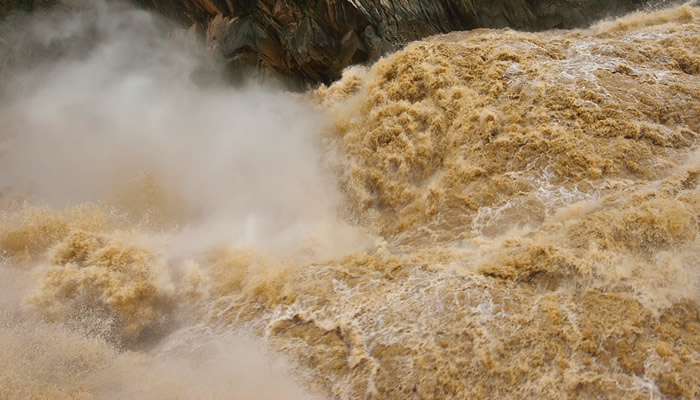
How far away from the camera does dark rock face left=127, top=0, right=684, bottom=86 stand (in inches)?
402

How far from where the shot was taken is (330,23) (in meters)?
10.3

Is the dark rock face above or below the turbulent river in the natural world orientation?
above

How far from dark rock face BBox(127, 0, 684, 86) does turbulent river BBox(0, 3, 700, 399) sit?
26.7 inches

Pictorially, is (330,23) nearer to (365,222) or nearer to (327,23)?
(327,23)

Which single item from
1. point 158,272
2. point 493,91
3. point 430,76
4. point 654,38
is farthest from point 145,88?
point 654,38

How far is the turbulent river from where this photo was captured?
14.5 ft

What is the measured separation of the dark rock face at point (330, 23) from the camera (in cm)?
1020

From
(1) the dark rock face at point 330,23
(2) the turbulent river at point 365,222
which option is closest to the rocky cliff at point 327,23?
(1) the dark rock face at point 330,23

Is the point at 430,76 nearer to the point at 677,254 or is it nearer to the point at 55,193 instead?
the point at 677,254

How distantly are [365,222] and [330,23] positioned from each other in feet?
18.8

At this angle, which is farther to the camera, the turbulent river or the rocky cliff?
the rocky cliff

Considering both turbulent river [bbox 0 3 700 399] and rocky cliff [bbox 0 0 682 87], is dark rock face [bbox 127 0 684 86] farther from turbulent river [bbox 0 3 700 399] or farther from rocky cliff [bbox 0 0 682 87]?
turbulent river [bbox 0 3 700 399]

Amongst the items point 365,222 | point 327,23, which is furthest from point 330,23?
point 365,222

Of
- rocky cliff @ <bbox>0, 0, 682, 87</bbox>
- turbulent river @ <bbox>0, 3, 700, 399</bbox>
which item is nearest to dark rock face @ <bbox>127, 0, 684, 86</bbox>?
rocky cliff @ <bbox>0, 0, 682, 87</bbox>
